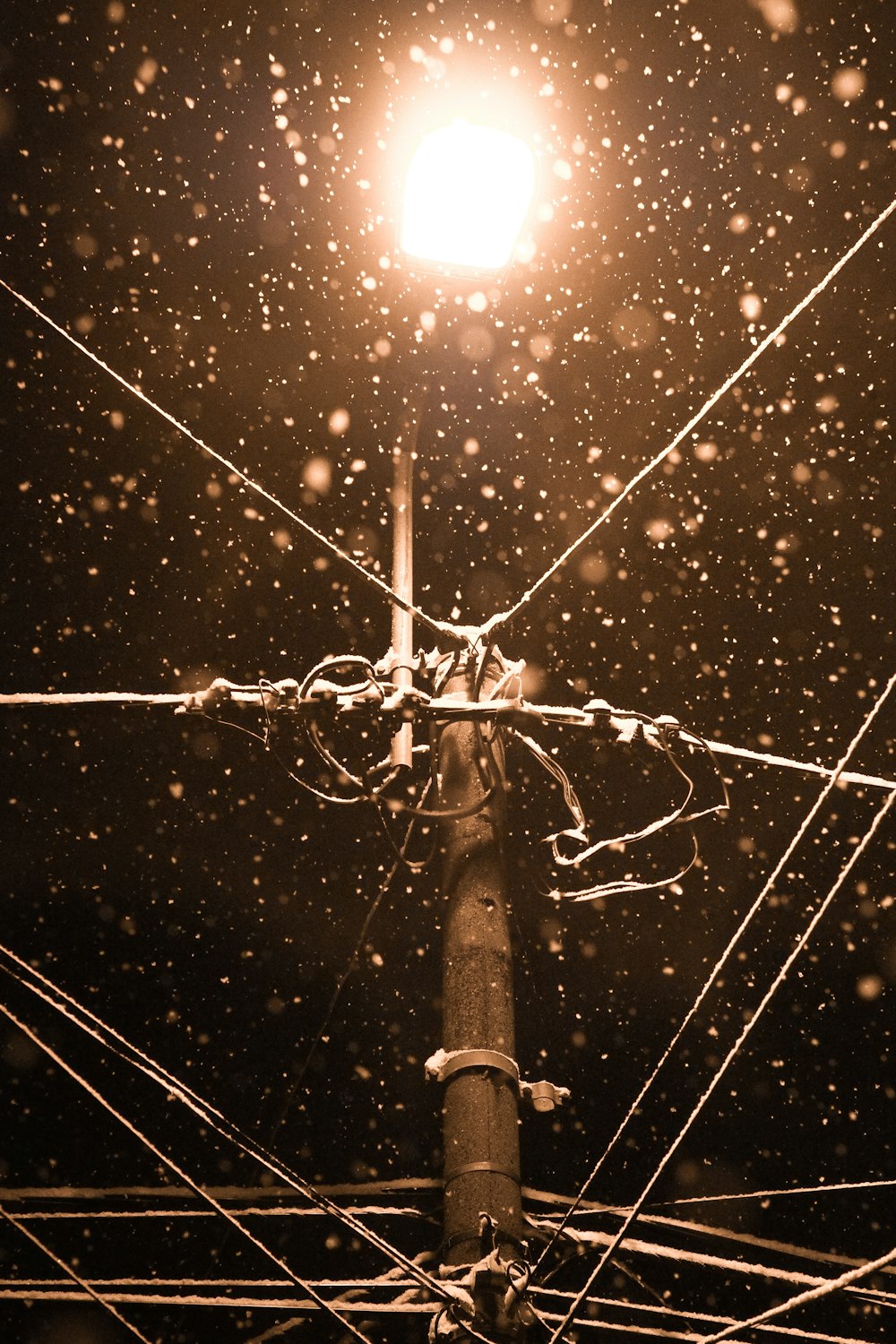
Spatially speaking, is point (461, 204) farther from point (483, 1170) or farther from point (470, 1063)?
point (483, 1170)

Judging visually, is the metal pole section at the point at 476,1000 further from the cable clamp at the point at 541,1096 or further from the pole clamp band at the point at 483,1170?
the cable clamp at the point at 541,1096

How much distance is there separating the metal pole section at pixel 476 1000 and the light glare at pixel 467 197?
186 cm

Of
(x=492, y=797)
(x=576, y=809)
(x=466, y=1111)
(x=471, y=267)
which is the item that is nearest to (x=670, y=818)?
(x=576, y=809)

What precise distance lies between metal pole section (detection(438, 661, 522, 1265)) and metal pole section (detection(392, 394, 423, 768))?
19cm

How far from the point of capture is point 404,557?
482 cm

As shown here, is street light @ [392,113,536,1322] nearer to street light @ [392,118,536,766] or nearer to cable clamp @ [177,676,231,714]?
street light @ [392,118,536,766]

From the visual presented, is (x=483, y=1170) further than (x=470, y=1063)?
No

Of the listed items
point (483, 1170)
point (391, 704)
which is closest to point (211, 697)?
point (391, 704)

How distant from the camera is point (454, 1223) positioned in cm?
313

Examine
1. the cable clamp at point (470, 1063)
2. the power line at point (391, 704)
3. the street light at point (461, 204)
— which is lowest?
the cable clamp at point (470, 1063)

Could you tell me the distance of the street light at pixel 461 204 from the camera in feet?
14.8

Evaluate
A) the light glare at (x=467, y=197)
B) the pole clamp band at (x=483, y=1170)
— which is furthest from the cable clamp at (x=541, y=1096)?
the light glare at (x=467, y=197)

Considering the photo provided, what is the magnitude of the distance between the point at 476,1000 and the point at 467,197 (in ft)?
10.9

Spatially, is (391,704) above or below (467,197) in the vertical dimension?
below
